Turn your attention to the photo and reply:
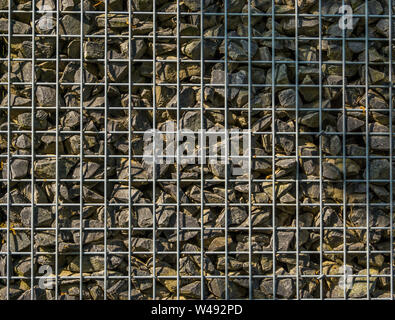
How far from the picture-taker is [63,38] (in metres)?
1.45

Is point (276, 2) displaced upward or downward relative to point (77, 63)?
upward

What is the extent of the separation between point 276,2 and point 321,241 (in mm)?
1064

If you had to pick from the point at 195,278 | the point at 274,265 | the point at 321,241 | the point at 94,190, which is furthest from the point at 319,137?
the point at 94,190

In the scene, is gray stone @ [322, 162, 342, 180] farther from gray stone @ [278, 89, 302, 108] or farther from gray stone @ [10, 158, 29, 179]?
gray stone @ [10, 158, 29, 179]

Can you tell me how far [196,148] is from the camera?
1441mm

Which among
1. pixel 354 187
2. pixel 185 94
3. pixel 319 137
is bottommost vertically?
pixel 354 187

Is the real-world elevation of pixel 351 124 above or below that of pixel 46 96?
below

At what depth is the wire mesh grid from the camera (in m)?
1.43

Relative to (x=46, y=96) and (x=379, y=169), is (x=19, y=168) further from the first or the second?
(x=379, y=169)

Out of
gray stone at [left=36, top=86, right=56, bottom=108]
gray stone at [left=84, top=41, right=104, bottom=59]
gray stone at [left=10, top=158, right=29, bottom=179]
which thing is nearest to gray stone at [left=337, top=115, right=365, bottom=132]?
gray stone at [left=84, top=41, right=104, bottom=59]

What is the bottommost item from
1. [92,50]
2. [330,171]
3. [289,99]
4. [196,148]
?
[330,171]

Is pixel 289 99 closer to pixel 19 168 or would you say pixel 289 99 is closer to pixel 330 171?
pixel 330 171

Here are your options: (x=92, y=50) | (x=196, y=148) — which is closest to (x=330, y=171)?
(x=196, y=148)
